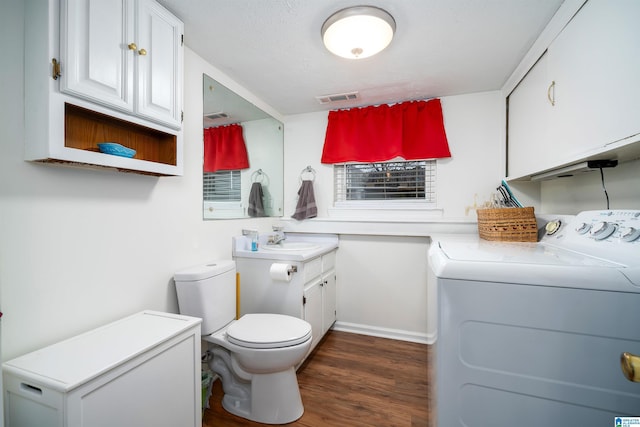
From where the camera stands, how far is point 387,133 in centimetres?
250

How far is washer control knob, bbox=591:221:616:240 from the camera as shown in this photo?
1.02 metres

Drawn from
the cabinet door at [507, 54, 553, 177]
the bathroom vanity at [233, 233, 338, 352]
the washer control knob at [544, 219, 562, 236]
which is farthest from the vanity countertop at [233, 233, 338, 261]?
the cabinet door at [507, 54, 553, 177]

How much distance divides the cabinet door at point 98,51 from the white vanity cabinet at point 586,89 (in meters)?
1.94

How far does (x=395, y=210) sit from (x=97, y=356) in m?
2.30

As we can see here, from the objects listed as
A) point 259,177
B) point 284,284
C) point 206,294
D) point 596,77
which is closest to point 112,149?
point 206,294

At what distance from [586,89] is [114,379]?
2.19 meters

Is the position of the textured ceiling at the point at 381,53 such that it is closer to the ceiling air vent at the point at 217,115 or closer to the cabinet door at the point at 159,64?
the cabinet door at the point at 159,64

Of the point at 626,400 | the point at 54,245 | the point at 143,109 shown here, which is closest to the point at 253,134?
the point at 143,109

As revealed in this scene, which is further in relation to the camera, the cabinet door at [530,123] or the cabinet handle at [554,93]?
the cabinet door at [530,123]

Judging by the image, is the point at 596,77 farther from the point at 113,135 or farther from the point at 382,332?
the point at 382,332

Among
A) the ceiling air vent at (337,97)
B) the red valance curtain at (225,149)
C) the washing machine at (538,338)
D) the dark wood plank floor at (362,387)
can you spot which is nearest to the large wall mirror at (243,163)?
the red valance curtain at (225,149)

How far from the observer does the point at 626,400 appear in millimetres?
715

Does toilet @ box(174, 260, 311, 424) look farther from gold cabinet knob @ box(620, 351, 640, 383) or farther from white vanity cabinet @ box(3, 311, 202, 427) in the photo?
gold cabinet knob @ box(620, 351, 640, 383)

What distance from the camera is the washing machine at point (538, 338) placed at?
28.5 inches
